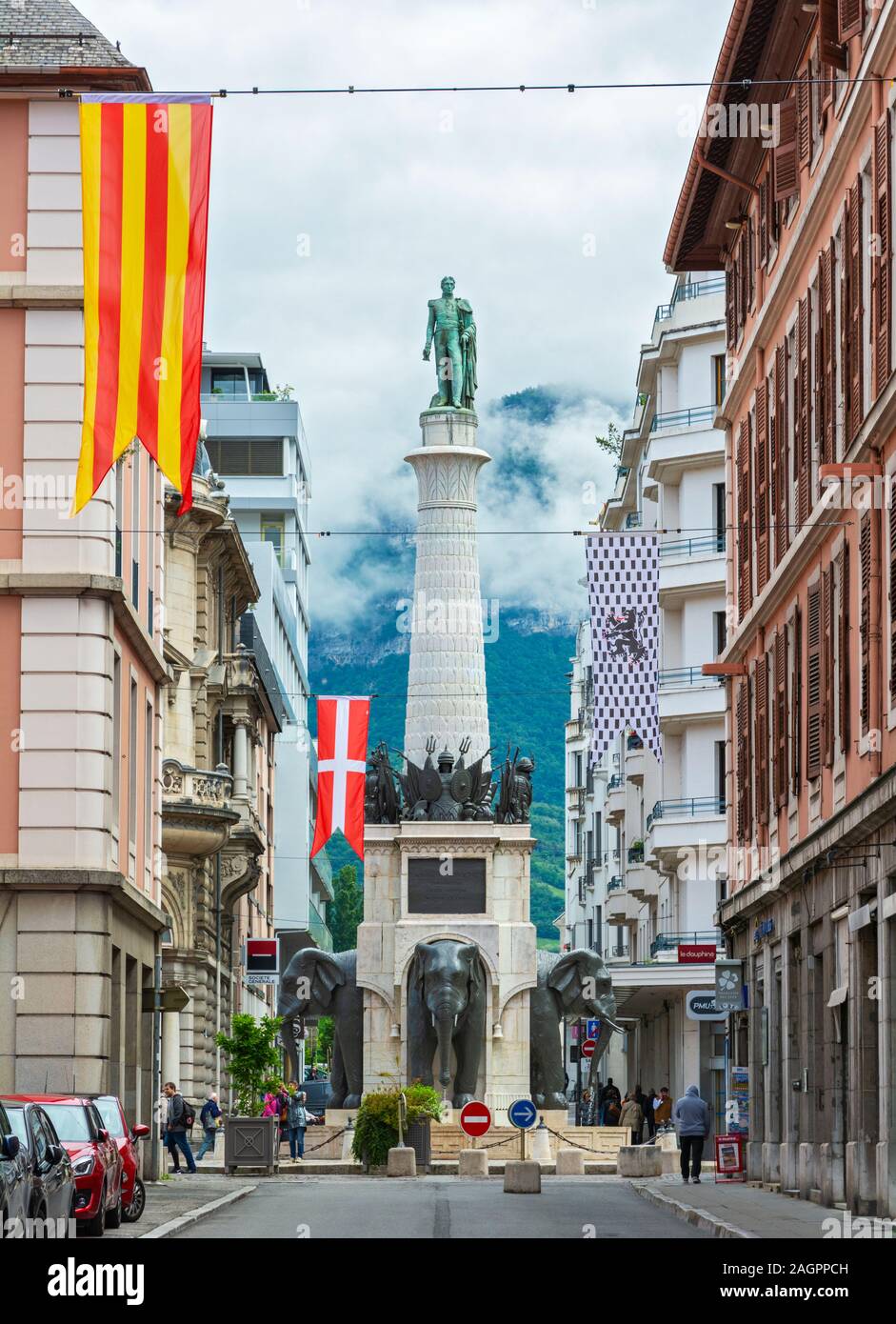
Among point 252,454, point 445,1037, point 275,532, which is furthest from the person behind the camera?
point 252,454

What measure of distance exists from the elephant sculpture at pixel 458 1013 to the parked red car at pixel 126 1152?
32567mm

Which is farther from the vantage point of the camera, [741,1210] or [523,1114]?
[523,1114]

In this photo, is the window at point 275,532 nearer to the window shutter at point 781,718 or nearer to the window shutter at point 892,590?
the window shutter at point 781,718

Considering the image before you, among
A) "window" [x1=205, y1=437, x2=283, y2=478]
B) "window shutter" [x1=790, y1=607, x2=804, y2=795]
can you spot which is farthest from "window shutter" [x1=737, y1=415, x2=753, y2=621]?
"window" [x1=205, y1=437, x2=283, y2=478]

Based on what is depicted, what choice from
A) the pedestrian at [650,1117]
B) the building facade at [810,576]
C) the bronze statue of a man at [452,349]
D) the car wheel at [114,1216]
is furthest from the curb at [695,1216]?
the bronze statue of a man at [452,349]

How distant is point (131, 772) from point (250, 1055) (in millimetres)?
11758

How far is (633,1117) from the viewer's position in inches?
2406

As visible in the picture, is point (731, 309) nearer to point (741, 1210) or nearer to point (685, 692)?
point (741, 1210)

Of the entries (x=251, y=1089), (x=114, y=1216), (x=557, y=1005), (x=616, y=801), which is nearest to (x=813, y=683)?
(x=114, y=1216)

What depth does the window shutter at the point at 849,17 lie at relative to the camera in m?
30.9

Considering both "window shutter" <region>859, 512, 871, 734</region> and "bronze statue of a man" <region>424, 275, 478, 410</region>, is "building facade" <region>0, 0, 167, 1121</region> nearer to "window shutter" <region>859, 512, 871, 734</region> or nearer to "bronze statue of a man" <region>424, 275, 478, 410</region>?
"window shutter" <region>859, 512, 871, 734</region>
